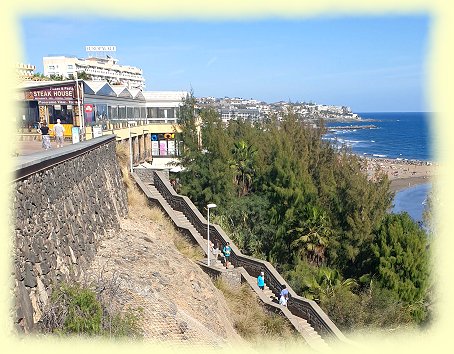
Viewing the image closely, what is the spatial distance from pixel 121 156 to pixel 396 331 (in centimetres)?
1513

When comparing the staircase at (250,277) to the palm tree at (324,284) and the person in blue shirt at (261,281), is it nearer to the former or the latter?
the person in blue shirt at (261,281)

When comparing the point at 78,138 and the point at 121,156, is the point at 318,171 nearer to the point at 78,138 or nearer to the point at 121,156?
the point at 121,156

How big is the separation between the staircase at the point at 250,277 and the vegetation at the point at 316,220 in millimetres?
1096

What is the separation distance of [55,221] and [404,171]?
233ft

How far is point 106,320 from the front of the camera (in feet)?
29.1

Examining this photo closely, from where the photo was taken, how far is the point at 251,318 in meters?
17.0

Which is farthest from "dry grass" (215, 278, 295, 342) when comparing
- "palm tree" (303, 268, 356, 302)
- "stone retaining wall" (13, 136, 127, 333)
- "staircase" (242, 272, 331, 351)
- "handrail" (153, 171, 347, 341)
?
"stone retaining wall" (13, 136, 127, 333)

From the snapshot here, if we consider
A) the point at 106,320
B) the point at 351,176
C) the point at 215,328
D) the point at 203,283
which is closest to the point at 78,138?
the point at 203,283

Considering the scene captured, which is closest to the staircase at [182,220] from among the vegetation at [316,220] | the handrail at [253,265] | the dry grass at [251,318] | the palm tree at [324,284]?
the handrail at [253,265]

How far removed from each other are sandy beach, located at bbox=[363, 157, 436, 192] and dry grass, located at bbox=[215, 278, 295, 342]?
4293 cm

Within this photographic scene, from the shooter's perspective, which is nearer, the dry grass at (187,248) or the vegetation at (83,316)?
the vegetation at (83,316)

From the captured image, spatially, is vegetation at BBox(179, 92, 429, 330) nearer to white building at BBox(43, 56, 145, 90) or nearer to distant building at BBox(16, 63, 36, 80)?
distant building at BBox(16, 63, 36, 80)

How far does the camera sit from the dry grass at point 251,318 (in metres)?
16.1

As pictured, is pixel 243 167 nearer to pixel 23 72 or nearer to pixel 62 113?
pixel 62 113
